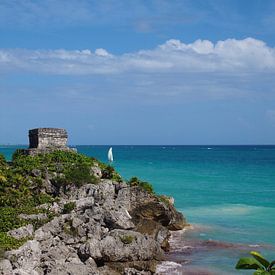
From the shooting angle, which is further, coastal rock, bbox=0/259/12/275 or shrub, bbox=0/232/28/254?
shrub, bbox=0/232/28/254

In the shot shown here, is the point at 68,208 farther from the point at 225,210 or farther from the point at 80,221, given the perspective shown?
the point at 225,210

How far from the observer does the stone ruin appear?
1283 inches

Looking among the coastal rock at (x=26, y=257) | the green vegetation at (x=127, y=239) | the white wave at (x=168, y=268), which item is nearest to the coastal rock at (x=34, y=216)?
the coastal rock at (x=26, y=257)

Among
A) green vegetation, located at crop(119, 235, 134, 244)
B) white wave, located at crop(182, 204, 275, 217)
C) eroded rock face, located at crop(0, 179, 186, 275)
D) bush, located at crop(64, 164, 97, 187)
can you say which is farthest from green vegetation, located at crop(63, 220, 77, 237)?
white wave, located at crop(182, 204, 275, 217)

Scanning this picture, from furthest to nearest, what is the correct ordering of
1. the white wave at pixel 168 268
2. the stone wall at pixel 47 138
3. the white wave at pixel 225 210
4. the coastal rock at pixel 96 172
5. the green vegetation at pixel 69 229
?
the white wave at pixel 225 210 < the stone wall at pixel 47 138 < the coastal rock at pixel 96 172 < the green vegetation at pixel 69 229 < the white wave at pixel 168 268

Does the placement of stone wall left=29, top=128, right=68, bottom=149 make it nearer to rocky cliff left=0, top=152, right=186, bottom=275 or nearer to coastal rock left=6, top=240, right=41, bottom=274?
rocky cliff left=0, top=152, right=186, bottom=275

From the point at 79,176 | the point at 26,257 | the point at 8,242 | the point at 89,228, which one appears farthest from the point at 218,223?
the point at 26,257

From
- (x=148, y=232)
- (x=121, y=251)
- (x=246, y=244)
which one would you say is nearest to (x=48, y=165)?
(x=148, y=232)

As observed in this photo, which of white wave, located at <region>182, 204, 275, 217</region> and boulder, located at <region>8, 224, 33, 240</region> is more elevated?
boulder, located at <region>8, 224, 33, 240</region>

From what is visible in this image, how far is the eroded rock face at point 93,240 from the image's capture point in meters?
18.1

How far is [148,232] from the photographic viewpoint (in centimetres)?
2420

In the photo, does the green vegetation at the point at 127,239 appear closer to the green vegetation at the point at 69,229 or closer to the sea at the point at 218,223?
the sea at the point at 218,223

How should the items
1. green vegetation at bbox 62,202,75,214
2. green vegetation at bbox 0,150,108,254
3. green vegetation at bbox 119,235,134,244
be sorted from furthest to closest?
1. green vegetation at bbox 62,202,75,214
2. green vegetation at bbox 0,150,108,254
3. green vegetation at bbox 119,235,134,244

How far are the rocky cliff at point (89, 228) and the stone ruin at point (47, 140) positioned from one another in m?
2.97
